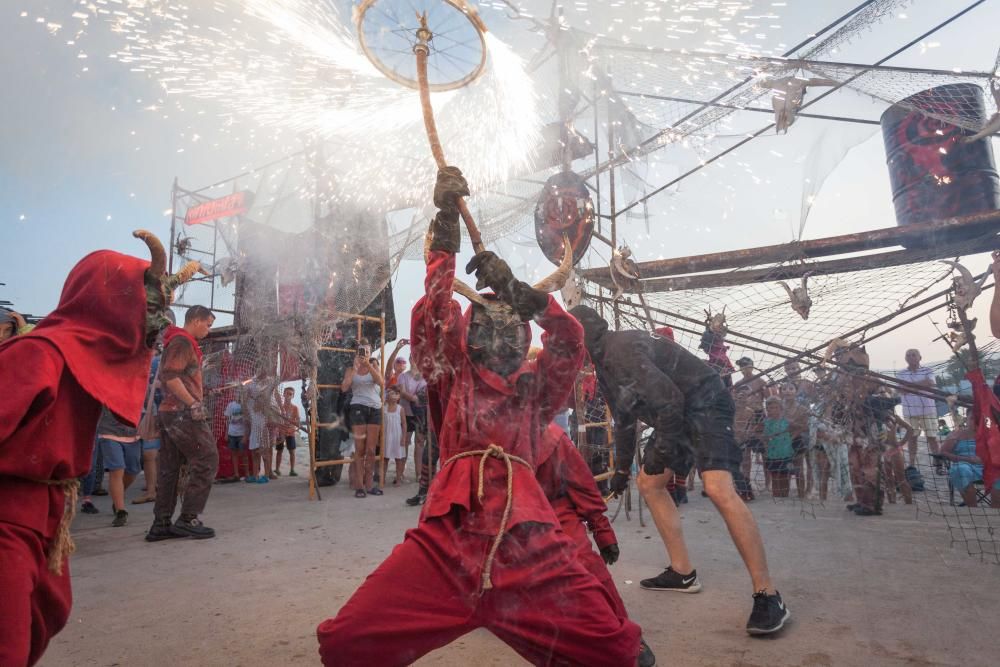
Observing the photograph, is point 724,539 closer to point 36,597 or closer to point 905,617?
point 905,617

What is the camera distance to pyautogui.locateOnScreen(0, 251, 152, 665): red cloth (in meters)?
1.62

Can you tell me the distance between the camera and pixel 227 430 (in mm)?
9852

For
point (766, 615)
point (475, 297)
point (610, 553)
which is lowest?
point (766, 615)

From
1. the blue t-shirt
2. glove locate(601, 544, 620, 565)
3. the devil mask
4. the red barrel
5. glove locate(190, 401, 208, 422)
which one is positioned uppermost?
the red barrel

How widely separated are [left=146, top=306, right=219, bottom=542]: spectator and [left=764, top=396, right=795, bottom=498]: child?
6114 mm

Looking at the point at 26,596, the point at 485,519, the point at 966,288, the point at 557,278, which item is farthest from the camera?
the point at 966,288

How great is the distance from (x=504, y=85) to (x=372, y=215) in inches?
144

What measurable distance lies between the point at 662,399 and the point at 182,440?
4.23 m

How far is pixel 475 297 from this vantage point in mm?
2248

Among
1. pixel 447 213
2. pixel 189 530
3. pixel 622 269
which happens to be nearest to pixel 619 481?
pixel 447 213

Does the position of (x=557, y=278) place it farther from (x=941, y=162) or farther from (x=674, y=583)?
(x=941, y=162)

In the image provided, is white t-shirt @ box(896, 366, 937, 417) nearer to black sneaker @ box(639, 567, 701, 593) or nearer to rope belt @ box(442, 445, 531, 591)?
black sneaker @ box(639, 567, 701, 593)

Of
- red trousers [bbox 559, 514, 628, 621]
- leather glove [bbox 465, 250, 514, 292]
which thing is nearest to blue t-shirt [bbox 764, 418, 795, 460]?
red trousers [bbox 559, 514, 628, 621]

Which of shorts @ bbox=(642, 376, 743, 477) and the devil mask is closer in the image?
the devil mask
